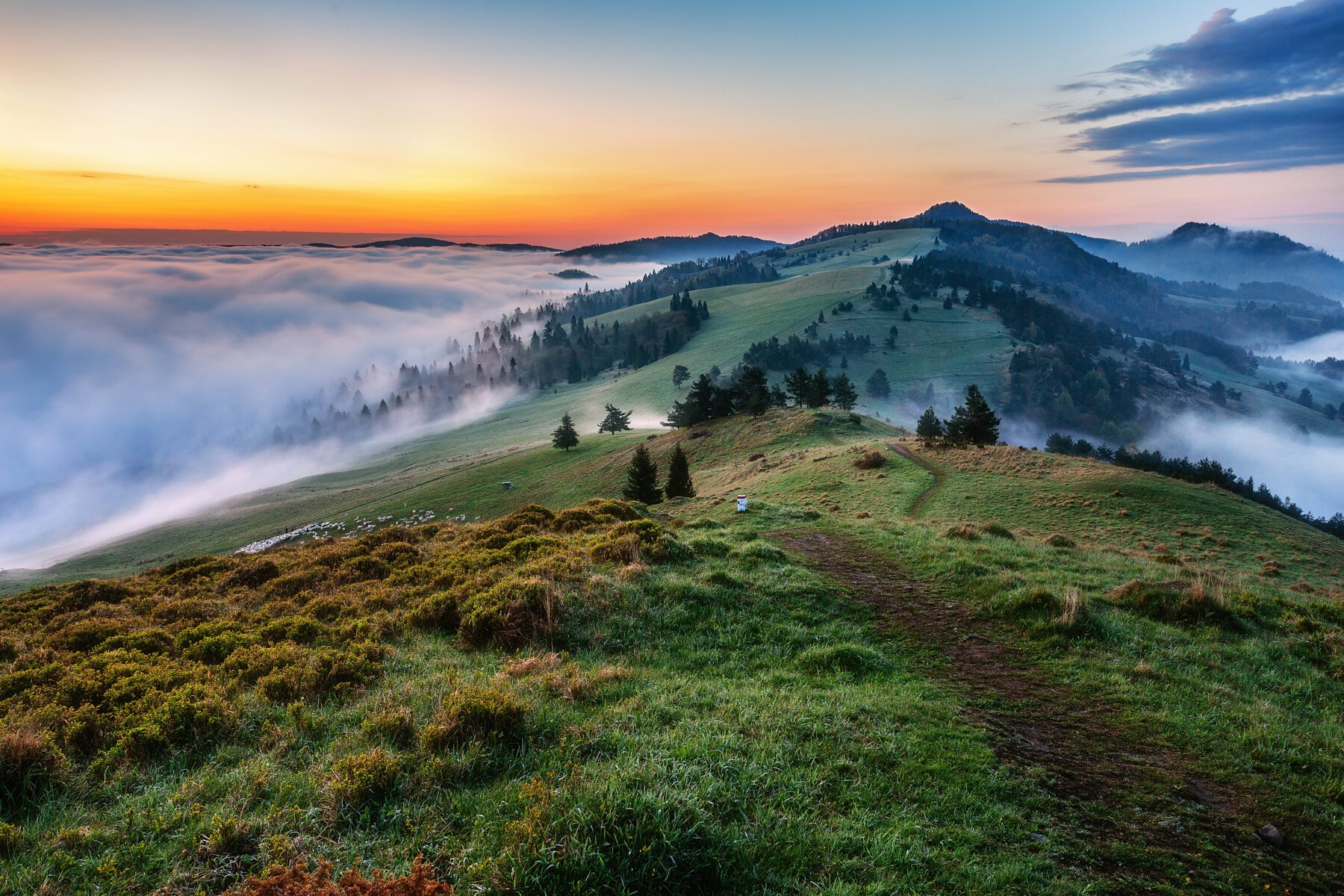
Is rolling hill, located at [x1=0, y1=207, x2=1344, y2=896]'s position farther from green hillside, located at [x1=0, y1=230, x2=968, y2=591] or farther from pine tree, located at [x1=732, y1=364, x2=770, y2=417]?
pine tree, located at [x1=732, y1=364, x2=770, y2=417]

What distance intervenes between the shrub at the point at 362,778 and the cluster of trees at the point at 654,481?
43.0m

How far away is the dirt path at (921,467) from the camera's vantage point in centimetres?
3634

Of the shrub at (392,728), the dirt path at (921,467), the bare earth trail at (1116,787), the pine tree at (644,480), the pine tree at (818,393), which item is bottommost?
the pine tree at (644,480)

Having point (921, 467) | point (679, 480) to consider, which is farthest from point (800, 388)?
point (679, 480)

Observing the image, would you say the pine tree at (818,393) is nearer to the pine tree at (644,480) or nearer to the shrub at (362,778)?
the pine tree at (644,480)

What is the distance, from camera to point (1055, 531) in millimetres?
32031

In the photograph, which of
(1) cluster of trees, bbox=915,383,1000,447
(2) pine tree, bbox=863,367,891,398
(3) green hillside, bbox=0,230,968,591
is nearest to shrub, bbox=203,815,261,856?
(1) cluster of trees, bbox=915,383,1000,447

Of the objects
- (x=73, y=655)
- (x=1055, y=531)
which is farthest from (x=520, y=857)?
(x=1055, y=531)

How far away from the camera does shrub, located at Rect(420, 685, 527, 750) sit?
667 cm

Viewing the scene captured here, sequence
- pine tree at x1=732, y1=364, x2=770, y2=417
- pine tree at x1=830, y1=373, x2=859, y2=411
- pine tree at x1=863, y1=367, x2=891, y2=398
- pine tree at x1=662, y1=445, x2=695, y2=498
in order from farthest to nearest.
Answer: pine tree at x1=863, y1=367, x2=891, y2=398 → pine tree at x1=830, y1=373, x2=859, y2=411 → pine tree at x1=732, y1=364, x2=770, y2=417 → pine tree at x1=662, y1=445, x2=695, y2=498

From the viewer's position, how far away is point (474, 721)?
694 centimetres

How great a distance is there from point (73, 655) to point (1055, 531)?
38601 millimetres

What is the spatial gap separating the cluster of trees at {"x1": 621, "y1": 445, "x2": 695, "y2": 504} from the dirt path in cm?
1834

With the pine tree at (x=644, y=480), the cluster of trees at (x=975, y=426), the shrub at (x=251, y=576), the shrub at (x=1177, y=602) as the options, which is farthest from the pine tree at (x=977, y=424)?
the shrub at (x=251, y=576)
